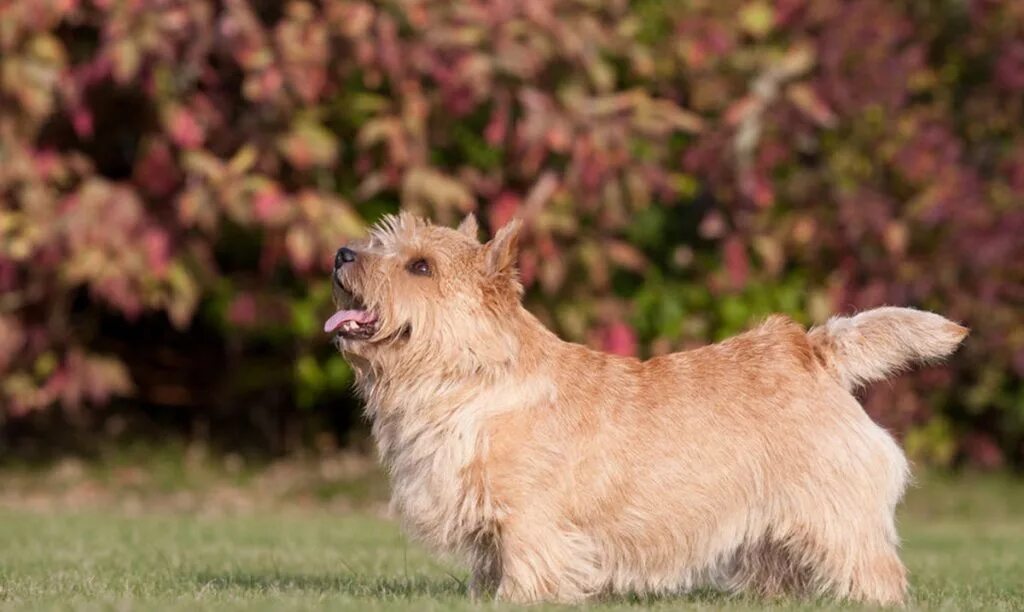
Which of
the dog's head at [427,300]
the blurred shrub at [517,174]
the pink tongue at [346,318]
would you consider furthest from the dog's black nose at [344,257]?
the blurred shrub at [517,174]

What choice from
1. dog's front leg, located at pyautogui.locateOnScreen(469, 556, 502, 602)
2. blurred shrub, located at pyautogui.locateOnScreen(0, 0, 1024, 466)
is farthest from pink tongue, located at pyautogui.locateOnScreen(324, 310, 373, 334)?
blurred shrub, located at pyautogui.locateOnScreen(0, 0, 1024, 466)

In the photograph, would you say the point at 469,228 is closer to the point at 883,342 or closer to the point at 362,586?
the point at 362,586

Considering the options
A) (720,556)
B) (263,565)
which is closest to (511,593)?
(720,556)

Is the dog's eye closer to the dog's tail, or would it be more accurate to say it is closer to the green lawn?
the green lawn

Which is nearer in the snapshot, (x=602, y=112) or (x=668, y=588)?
(x=668, y=588)

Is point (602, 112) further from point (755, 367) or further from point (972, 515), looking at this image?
point (755, 367)

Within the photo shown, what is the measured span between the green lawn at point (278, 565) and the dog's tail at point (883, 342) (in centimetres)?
94

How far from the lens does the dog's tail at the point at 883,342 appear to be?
690 centimetres

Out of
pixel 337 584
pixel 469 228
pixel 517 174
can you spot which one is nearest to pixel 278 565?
pixel 337 584

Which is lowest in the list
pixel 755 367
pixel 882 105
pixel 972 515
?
pixel 972 515

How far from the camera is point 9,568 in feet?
26.5

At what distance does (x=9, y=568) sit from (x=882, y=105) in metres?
8.56

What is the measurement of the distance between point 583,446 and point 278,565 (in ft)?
8.23

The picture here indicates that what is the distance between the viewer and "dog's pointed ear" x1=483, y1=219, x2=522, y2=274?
6574mm
